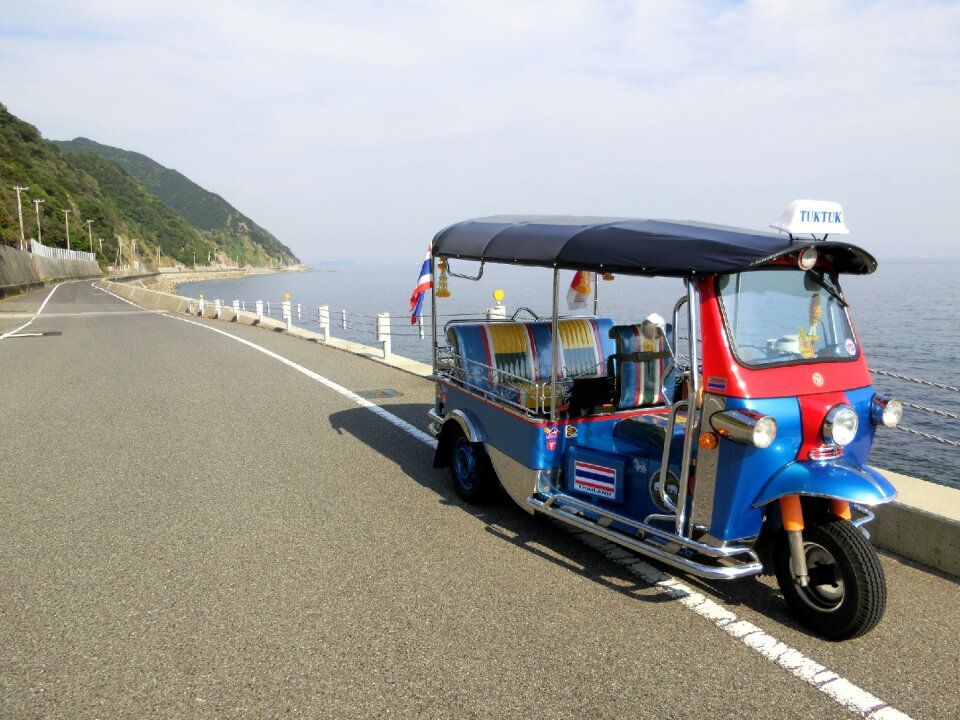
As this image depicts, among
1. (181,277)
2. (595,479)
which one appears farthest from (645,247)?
(181,277)

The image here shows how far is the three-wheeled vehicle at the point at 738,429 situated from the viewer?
11.8 ft

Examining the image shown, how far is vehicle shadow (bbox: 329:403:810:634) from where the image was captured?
13.4ft

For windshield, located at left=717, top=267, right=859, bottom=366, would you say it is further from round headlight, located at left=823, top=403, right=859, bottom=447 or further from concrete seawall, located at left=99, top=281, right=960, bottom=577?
concrete seawall, located at left=99, top=281, right=960, bottom=577

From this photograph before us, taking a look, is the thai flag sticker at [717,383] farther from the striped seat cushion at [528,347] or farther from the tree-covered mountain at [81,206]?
the tree-covered mountain at [81,206]

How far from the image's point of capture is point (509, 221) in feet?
19.4

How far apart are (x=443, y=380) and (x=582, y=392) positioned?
1.71 meters

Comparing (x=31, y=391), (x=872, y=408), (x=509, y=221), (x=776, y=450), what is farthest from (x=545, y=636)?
(x=31, y=391)

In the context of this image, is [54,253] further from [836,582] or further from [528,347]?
[836,582]

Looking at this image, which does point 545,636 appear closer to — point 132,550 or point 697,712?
point 697,712

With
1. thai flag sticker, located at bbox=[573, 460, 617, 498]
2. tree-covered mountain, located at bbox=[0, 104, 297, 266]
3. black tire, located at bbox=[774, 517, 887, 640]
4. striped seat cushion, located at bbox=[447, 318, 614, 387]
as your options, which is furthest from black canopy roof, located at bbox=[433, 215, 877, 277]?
tree-covered mountain, located at bbox=[0, 104, 297, 266]

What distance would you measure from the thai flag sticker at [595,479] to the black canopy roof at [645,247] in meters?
1.31

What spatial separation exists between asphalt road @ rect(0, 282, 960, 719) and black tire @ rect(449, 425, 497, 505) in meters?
0.14

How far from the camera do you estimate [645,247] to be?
4074 mm

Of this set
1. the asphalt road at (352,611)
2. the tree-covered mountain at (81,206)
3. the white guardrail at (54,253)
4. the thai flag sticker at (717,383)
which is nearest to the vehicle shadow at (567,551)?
the asphalt road at (352,611)
